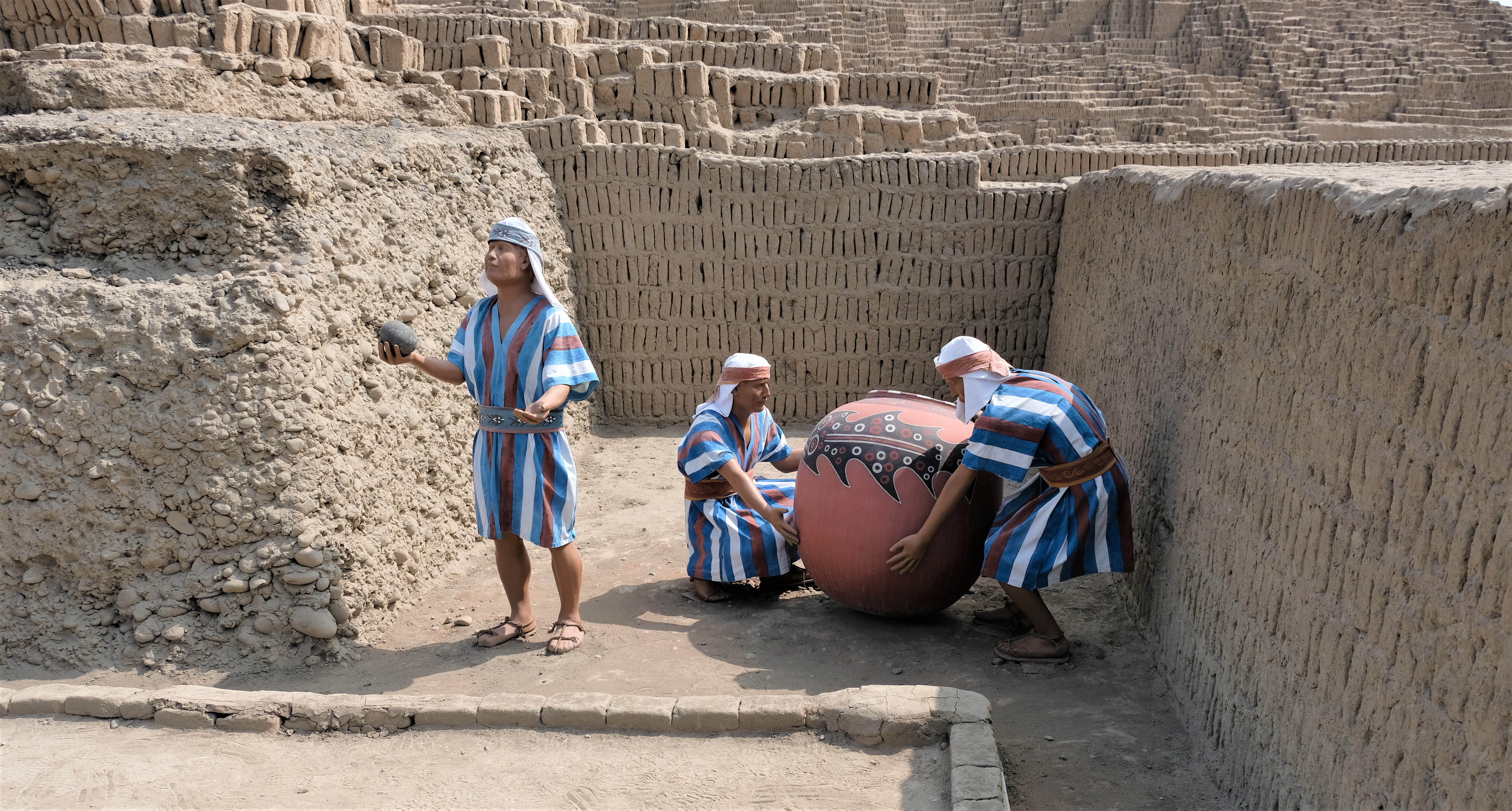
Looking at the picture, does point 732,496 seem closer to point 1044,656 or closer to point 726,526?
point 726,526

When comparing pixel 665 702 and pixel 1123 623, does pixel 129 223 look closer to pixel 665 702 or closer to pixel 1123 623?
pixel 665 702

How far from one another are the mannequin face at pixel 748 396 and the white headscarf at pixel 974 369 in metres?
0.82

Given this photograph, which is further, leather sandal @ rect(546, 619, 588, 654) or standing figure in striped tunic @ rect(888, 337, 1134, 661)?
leather sandal @ rect(546, 619, 588, 654)

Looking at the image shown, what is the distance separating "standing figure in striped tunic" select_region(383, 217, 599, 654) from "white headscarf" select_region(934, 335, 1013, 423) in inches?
50.3

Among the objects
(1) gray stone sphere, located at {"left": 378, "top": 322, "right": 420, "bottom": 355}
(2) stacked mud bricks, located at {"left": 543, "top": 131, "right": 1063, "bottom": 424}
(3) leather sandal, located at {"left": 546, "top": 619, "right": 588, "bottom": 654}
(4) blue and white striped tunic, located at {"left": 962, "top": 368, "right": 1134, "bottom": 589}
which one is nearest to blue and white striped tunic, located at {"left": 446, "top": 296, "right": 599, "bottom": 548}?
(1) gray stone sphere, located at {"left": 378, "top": 322, "right": 420, "bottom": 355}

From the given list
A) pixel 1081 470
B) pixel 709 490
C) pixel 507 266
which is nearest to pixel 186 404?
pixel 507 266

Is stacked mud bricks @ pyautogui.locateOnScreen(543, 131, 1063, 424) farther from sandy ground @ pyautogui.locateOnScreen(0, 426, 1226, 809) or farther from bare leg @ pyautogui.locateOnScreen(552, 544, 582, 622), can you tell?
bare leg @ pyautogui.locateOnScreen(552, 544, 582, 622)

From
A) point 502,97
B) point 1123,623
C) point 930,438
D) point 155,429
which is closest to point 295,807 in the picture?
point 155,429

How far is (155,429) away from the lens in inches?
144

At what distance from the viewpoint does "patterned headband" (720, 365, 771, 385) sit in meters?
4.08

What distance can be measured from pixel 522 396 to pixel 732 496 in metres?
1.04

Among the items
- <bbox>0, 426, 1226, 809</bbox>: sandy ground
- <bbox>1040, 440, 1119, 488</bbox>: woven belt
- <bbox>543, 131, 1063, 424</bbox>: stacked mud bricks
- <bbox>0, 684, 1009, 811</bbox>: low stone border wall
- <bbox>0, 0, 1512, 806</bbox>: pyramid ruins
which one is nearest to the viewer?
<bbox>0, 0, 1512, 806</bbox>: pyramid ruins

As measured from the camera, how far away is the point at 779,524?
13.2 feet

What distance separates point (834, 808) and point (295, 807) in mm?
1420
